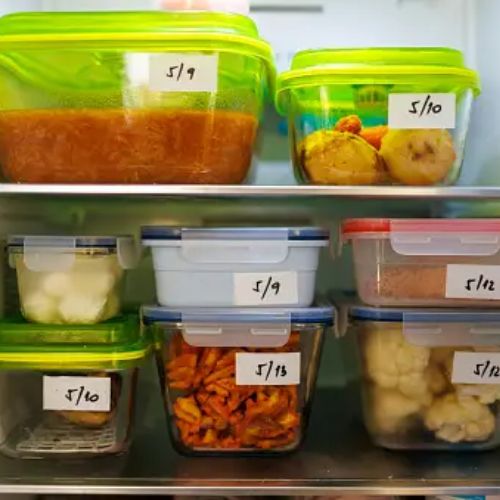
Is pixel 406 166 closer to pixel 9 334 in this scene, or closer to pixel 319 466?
pixel 319 466

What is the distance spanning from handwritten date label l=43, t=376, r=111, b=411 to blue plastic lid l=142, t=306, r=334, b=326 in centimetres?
15

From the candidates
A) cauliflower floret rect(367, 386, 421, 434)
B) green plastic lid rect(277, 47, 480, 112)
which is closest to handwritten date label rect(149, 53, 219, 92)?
green plastic lid rect(277, 47, 480, 112)

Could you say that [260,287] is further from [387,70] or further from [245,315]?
[387,70]

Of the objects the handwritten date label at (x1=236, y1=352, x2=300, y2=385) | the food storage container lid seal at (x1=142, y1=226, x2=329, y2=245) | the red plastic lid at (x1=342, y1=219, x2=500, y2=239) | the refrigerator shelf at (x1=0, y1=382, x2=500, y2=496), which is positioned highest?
the red plastic lid at (x1=342, y1=219, x2=500, y2=239)

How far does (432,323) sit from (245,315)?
0.97 feet

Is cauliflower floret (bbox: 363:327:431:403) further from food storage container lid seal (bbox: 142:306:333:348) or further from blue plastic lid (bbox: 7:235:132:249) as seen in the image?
blue plastic lid (bbox: 7:235:132:249)

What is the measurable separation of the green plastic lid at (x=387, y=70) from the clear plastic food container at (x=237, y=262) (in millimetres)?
239

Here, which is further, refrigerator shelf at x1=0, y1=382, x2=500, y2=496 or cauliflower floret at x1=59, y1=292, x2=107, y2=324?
cauliflower floret at x1=59, y1=292, x2=107, y2=324

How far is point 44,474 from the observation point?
1.18 metres

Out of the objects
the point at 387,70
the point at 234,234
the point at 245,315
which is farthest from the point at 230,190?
the point at 387,70

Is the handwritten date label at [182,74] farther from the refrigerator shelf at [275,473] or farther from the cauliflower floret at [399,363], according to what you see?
the refrigerator shelf at [275,473]

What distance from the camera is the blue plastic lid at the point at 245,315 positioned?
3.91 feet

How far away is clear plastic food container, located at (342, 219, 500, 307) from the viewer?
1.19m

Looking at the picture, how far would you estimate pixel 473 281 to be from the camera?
3.93ft
